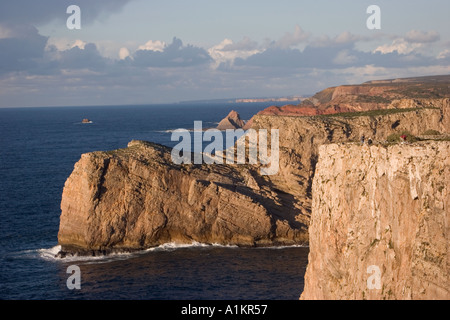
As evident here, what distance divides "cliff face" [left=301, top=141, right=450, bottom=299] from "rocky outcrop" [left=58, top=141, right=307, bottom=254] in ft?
93.0

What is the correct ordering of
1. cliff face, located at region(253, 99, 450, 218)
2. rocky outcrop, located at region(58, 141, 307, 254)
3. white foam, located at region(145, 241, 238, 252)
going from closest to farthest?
rocky outcrop, located at region(58, 141, 307, 254) < white foam, located at region(145, 241, 238, 252) < cliff face, located at region(253, 99, 450, 218)

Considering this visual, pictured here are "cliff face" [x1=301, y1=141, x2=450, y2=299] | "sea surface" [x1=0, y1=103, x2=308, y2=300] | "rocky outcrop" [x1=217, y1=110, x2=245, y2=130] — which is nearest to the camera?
"cliff face" [x1=301, y1=141, x2=450, y2=299]

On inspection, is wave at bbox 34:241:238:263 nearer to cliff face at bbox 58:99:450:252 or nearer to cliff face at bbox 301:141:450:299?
cliff face at bbox 58:99:450:252

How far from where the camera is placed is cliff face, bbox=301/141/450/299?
2003 centimetres

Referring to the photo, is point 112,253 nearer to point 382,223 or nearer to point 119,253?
point 119,253

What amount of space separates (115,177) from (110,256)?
7.40 meters

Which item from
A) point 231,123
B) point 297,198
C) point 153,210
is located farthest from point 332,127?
point 231,123

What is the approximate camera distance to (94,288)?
41.7 meters

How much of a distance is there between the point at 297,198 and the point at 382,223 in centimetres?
3693

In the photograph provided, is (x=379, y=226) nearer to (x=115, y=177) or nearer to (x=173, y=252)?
(x=173, y=252)

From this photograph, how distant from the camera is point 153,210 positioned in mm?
53250

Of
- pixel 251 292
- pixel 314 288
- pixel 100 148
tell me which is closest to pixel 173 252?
pixel 251 292

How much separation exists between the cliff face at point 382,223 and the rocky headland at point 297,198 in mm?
41

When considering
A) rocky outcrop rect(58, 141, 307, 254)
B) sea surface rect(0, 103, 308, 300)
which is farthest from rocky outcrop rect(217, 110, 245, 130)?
rocky outcrop rect(58, 141, 307, 254)
